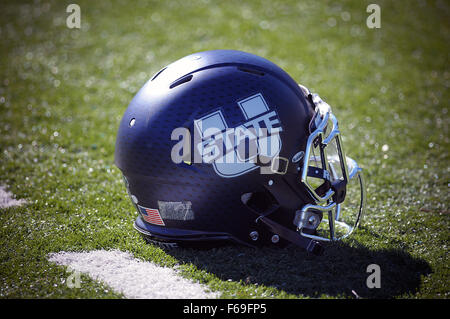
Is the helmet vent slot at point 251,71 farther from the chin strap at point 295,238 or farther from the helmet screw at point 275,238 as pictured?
the helmet screw at point 275,238

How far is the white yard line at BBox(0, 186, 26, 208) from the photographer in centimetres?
469

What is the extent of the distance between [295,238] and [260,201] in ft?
1.23

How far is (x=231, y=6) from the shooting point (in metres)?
9.96

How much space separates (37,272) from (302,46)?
20.8 ft

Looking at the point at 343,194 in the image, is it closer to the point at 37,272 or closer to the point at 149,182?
the point at 149,182

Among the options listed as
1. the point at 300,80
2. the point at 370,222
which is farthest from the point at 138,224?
the point at 300,80

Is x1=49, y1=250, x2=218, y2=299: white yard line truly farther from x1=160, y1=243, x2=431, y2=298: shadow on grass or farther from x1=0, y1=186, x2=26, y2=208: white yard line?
x1=0, y1=186, x2=26, y2=208: white yard line

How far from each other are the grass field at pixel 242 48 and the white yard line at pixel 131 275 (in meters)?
0.09

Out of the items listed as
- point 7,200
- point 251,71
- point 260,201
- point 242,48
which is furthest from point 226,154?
point 242,48

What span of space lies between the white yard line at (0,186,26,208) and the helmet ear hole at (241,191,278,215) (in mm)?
2338

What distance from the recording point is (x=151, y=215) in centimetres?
374

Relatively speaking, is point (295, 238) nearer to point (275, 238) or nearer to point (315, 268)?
point (275, 238)

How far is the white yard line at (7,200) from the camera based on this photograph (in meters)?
4.69

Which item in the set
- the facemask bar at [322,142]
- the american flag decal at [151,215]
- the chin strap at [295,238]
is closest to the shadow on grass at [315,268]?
the chin strap at [295,238]
